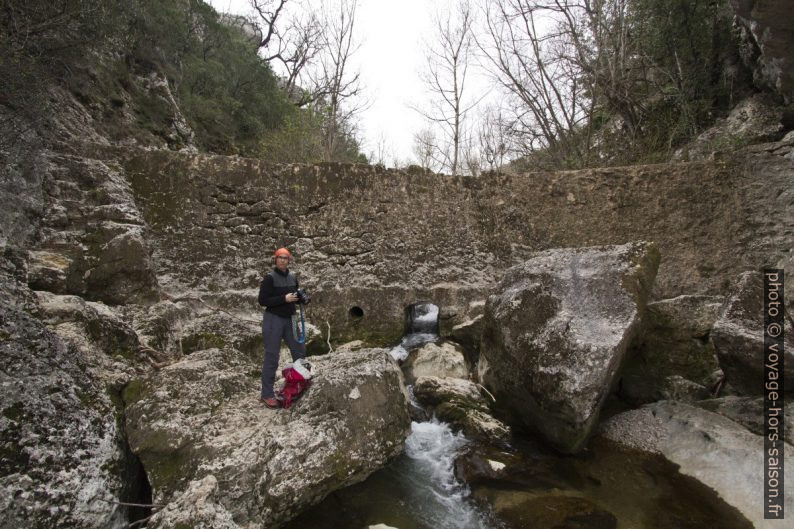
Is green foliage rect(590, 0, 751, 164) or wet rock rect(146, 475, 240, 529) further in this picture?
green foliage rect(590, 0, 751, 164)

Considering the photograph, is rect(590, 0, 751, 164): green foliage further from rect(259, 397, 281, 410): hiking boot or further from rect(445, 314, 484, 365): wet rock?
rect(259, 397, 281, 410): hiking boot

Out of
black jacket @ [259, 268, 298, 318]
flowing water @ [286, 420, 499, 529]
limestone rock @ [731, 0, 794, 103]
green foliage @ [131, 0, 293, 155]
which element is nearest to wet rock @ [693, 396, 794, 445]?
flowing water @ [286, 420, 499, 529]

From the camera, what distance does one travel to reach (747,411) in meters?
3.75

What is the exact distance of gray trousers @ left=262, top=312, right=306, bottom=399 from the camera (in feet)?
12.2

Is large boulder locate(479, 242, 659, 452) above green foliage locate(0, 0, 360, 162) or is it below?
below

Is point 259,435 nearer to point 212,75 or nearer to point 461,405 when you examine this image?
point 461,405

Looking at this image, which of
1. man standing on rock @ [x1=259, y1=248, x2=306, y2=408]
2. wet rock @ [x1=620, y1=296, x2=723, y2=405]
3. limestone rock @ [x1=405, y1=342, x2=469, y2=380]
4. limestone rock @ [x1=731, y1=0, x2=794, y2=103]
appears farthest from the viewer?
limestone rock @ [x1=731, y1=0, x2=794, y2=103]

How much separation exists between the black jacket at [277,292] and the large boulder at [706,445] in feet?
11.7

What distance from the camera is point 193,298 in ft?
19.5

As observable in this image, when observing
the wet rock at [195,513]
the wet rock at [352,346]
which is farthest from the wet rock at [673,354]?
the wet rock at [195,513]

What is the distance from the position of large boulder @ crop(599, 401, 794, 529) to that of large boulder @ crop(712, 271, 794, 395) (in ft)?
1.87

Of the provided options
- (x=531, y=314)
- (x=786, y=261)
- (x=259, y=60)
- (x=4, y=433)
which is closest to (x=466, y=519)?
(x=531, y=314)

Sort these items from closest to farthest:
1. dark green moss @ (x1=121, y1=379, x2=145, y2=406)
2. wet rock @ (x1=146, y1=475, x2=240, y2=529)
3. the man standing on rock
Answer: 1. wet rock @ (x1=146, y1=475, x2=240, y2=529)
2. dark green moss @ (x1=121, y1=379, x2=145, y2=406)
3. the man standing on rock

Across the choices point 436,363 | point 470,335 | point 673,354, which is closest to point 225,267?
point 436,363
